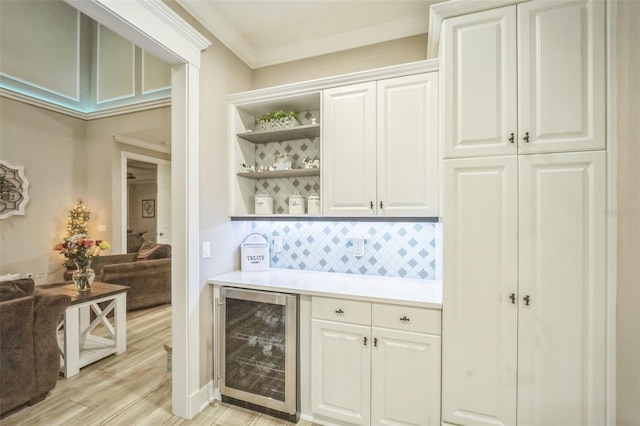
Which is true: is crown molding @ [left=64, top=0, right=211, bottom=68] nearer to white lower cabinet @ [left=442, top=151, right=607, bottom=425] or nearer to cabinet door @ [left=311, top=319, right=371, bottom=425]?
white lower cabinet @ [left=442, top=151, right=607, bottom=425]

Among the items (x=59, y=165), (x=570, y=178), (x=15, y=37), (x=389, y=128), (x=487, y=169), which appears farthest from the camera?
(x=59, y=165)

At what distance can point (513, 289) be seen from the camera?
1.56m

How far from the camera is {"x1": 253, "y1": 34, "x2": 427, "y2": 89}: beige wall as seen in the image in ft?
7.72

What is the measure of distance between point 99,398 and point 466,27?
3.67m

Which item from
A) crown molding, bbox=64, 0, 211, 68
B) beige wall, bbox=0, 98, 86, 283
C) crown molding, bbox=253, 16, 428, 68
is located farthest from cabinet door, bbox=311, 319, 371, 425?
beige wall, bbox=0, 98, 86, 283

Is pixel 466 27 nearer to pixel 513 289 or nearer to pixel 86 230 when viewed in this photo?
pixel 513 289

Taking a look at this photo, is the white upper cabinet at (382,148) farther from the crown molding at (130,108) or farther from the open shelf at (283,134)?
the crown molding at (130,108)

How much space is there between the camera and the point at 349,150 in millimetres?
2125

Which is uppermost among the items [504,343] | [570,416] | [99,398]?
[504,343]

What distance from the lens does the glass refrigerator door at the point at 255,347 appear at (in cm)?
205

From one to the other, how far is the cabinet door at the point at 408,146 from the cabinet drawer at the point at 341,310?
2.16 ft

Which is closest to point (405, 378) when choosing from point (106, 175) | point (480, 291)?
point (480, 291)

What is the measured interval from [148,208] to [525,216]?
28.1 ft

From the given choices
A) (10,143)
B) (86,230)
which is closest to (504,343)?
(86,230)
